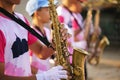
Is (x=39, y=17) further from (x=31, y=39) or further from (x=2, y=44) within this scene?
(x=2, y=44)

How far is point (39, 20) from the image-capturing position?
13.3 feet

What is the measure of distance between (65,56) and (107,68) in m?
7.53

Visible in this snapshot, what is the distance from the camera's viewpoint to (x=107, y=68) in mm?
10492

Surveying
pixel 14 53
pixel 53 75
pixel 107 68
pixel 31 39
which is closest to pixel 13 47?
pixel 14 53

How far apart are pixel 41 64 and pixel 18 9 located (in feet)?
2.33

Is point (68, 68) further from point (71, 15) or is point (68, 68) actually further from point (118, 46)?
point (118, 46)

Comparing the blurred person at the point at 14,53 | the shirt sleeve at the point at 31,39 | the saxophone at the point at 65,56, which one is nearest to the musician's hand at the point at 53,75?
the blurred person at the point at 14,53

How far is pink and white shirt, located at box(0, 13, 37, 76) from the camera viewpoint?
2.66 m

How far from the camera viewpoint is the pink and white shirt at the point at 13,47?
2656 millimetres

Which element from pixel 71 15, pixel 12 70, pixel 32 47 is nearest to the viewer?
pixel 12 70

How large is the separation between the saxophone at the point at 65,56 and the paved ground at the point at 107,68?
628 centimetres

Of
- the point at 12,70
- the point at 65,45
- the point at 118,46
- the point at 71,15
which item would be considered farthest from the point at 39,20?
the point at 118,46

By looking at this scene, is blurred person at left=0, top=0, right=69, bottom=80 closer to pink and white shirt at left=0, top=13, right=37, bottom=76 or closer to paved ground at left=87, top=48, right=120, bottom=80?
pink and white shirt at left=0, top=13, right=37, bottom=76

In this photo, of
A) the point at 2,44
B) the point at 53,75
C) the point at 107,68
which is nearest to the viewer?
the point at 2,44
